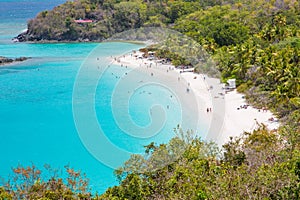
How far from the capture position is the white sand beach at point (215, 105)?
99.8ft

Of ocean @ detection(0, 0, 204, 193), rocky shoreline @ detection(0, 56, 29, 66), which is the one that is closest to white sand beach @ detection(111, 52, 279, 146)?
ocean @ detection(0, 0, 204, 193)

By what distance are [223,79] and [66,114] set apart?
15.7 metres

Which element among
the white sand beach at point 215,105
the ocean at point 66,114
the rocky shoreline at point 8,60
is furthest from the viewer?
the rocky shoreline at point 8,60

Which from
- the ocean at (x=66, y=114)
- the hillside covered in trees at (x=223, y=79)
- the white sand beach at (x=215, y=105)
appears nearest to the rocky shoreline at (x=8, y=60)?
the ocean at (x=66, y=114)

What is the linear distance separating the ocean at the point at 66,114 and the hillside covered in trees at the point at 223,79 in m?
4.53

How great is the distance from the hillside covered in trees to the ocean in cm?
453

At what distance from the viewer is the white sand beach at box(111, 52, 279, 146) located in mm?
30422

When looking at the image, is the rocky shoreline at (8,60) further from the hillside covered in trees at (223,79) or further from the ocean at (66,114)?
the hillside covered in trees at (223,79)

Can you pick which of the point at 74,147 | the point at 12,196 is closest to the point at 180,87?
the point at 74,147

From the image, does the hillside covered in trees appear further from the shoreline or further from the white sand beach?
the shoreline

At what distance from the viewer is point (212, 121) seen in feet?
107

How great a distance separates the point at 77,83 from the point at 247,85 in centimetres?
2037

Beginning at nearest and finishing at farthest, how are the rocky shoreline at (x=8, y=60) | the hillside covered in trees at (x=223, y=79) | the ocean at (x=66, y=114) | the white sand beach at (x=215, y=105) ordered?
the hillside covered in trees at (x=223, y=79), the ocean at (x=66, y=114), the white sand beach at (x=215, y=105), the rocky shoreline at (x=8, y=60)

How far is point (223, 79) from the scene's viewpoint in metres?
42.4
